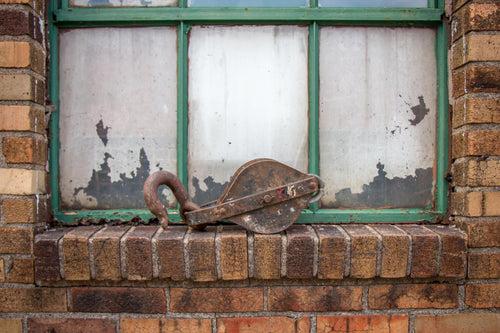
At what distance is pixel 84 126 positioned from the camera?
1586 mm

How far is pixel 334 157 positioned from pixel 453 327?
913mm

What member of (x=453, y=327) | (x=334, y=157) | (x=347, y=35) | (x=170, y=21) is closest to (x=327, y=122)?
(x=334, y=157)

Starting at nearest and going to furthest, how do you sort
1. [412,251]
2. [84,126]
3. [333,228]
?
[412,251] → [333,228] → [84,126]

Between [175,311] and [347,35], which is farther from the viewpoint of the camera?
[347,35]

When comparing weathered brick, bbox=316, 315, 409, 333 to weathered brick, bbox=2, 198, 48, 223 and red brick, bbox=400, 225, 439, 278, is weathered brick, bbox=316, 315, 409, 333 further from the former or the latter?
weathered brick, bbox=2, 198, 48, 223

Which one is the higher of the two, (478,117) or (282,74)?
(282,74)

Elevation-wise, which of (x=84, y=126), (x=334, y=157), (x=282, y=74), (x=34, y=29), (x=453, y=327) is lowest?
(x=453, y=327)

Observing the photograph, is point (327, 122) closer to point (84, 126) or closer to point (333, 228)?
point (333, 228)

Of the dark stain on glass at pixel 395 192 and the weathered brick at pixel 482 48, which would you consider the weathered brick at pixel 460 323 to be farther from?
the weathered brick at pixel 482 48

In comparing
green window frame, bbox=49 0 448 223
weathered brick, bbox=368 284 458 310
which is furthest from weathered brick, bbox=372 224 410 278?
green window frame, bbox=49 0 448 223

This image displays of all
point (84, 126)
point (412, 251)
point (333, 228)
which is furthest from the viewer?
point (84, 126)

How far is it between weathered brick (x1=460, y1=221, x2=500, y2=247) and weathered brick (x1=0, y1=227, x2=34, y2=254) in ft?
6.16

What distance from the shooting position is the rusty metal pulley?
4.36ft

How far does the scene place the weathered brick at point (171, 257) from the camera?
52.0 inches
